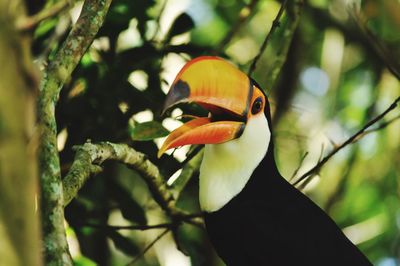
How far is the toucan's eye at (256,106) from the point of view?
410 cm

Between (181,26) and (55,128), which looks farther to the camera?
(181,26)

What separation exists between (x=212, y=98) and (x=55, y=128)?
117 centimetres

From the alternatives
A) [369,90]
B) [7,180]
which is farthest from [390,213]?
[7,180]

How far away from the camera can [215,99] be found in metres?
3.88

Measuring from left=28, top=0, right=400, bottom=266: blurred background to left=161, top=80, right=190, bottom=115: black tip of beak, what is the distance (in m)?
0.51

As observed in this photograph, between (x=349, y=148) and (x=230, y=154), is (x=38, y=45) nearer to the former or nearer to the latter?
(x=230, y=154)

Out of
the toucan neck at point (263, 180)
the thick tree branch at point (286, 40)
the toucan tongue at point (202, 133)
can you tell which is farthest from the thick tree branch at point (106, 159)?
the thick tree branch at point (286, 40)

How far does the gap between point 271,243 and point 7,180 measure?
2497mm

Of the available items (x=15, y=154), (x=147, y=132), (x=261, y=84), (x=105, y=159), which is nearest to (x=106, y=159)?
(x=105, y=159)

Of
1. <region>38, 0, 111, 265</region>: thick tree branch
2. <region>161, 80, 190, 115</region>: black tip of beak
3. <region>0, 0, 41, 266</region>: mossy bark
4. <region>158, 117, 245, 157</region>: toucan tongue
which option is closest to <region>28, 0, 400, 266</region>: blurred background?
<region>158, 117, 245, 157</region>: toucan tongue

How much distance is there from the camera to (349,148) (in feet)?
20.6

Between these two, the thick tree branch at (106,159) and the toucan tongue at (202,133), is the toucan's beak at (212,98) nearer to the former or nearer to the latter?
the toucan tongue at (202,133)

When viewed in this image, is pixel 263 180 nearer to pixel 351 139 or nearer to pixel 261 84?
pixel 351 139

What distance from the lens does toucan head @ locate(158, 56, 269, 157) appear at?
3.64m
